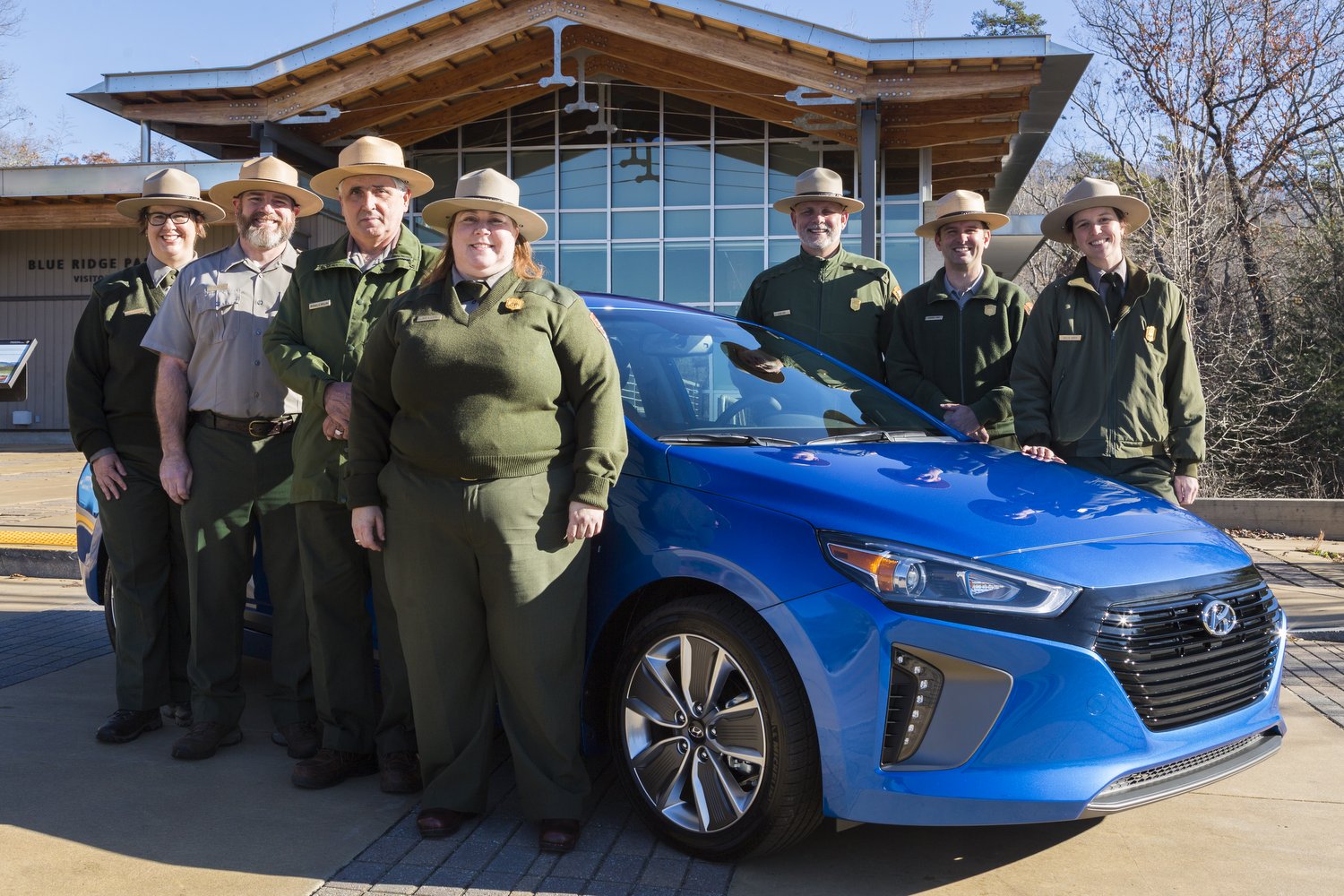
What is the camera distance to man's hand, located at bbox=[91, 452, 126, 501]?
444 centimetres

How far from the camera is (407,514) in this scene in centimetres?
346

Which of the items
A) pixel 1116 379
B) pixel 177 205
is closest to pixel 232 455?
pixel 177 205

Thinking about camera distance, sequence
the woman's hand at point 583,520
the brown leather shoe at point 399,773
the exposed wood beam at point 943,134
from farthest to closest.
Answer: the exposed wood beam at point 943,134, the brown leather shoe at point 399,773, the woman's hand at point 583,520

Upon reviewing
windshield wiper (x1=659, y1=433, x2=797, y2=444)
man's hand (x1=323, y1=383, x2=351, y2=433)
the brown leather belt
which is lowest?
windshield wiper (x1=659, y1=433, x2=797, y2=444)

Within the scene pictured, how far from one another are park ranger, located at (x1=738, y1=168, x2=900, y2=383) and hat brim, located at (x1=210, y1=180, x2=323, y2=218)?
211 centimetres

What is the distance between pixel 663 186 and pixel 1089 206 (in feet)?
46.9

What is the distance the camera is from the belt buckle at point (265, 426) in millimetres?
4270

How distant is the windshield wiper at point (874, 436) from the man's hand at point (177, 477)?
2254 millimetres

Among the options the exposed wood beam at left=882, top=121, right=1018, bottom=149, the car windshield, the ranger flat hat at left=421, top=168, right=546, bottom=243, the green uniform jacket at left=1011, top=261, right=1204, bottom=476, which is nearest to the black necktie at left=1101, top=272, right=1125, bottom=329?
the green uniform jacket at left=1011, top=261, right=1204, bottom=476

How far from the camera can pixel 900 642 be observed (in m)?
2.82

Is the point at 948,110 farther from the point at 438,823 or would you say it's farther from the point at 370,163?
the point at 438,823

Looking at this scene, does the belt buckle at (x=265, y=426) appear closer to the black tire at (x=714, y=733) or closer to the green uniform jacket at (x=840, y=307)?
the black tire at (x=714, y=733)

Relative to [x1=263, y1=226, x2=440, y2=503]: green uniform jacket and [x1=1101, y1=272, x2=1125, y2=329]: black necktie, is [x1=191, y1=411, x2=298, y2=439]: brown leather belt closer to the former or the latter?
[x1=263, y1=226, x2=440, y2=503]: green uniform jacket

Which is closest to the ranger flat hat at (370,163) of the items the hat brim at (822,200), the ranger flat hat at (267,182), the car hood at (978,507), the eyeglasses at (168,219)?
the ranger flat hat at (267,182)
